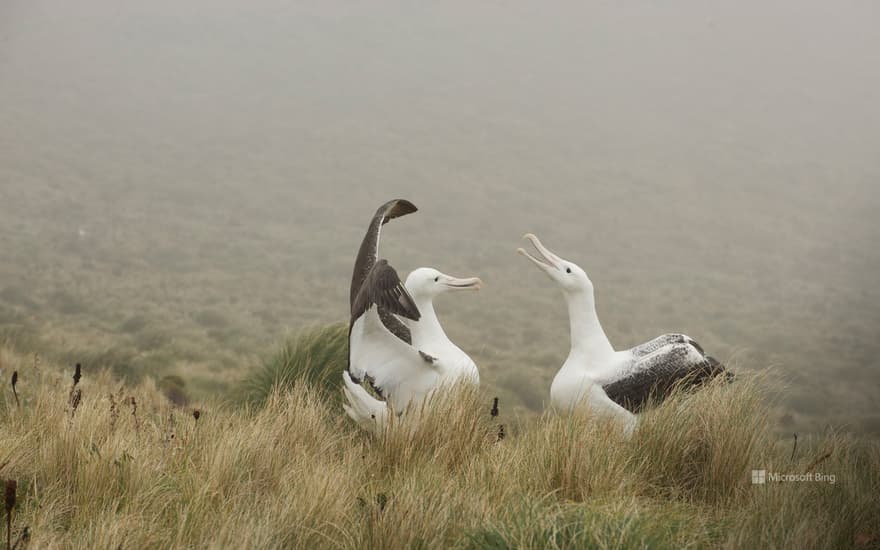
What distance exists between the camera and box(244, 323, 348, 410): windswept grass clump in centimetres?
656

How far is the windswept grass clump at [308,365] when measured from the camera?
6559 mm

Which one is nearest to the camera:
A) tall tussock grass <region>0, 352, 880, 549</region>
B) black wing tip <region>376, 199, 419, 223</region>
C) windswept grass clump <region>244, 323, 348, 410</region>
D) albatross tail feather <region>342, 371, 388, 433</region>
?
tall tussock grass <region>0, 352, 880, 549</region>

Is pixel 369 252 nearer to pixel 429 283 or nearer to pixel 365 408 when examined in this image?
pixel 429 283

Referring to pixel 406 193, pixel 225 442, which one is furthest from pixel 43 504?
pixel 406 193

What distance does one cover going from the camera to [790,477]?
412 cm

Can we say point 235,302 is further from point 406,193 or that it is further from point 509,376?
point 406,193

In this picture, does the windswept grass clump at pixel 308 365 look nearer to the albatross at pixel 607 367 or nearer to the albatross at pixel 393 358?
the albatross at pixel 393 358

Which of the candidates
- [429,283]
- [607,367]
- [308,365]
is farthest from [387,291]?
[308,365]

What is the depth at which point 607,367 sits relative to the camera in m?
5.04

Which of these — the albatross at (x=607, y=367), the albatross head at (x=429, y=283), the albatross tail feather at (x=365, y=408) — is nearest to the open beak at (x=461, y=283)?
the albatross head at (x=429, y=283)

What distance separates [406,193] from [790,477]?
4227 centimetres

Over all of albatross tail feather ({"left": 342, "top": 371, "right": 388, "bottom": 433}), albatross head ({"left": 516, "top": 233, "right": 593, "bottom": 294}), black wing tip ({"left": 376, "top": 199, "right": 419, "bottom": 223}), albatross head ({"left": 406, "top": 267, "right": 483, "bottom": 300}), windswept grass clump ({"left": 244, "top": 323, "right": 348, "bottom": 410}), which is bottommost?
windswept grass clump ({"left": 244, "top": 323, "right": 348, "bottom": 410})

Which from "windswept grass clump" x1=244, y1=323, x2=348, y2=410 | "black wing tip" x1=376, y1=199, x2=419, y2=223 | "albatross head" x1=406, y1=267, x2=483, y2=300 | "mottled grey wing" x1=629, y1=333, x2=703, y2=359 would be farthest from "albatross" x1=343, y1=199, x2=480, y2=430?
"windswept grass clump" x1=244, y1=323, x2=348, y2=410

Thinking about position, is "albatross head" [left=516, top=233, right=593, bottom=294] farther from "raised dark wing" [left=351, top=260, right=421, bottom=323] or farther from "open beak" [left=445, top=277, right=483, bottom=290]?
"raised dark wing" [left=351, top=260, right=421, bottom=323]
